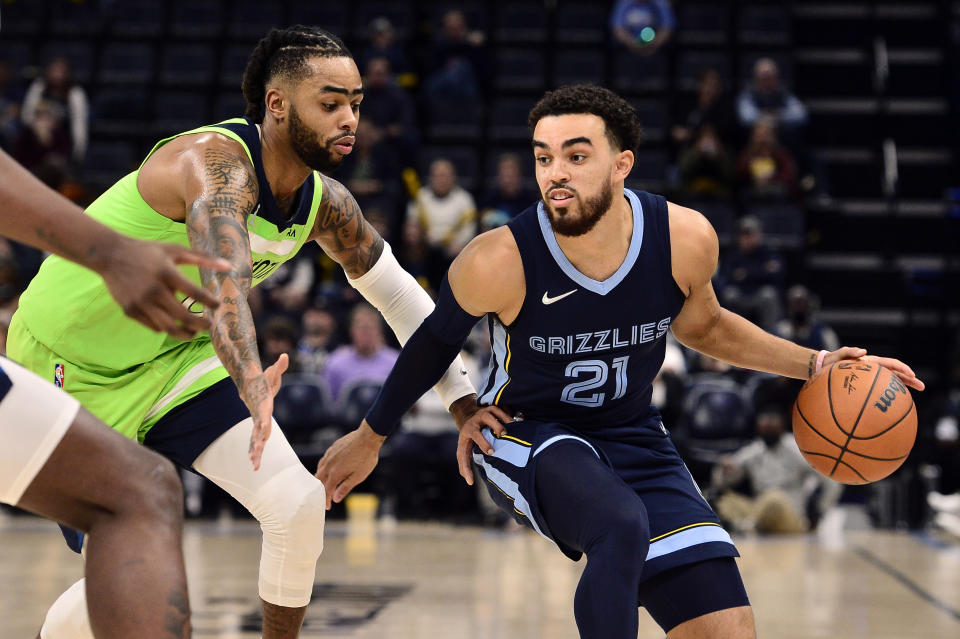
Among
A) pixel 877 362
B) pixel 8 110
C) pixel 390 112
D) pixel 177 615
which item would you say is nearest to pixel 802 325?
pixel 390 112

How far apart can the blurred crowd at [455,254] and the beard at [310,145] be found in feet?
18.1

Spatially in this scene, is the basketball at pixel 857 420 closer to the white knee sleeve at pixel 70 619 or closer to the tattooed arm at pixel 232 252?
the tattooed arm at pixel 232 252

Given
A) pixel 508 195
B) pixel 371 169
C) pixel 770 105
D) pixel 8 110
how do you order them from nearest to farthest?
pixel 508 195
pixel 371 169
pixel 770 105
pixel 8 110

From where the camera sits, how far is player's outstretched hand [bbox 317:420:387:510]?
3.64 meters

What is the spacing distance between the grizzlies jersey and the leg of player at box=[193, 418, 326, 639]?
645mm

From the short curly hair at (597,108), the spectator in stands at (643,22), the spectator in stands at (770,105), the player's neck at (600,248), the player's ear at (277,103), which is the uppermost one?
the spectator in stands at (643,22)

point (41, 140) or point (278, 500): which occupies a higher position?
point (41, 140)

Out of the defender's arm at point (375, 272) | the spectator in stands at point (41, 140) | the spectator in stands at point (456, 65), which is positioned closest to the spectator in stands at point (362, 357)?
the spectator in stands at point (456, 65)

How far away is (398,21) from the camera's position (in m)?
13.2

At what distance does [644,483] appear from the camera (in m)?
3.40

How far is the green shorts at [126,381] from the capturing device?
11.1ft

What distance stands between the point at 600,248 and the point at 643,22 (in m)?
8.68

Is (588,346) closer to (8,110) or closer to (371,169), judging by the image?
(371,169)

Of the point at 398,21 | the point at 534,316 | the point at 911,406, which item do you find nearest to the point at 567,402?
the point at 534,316
